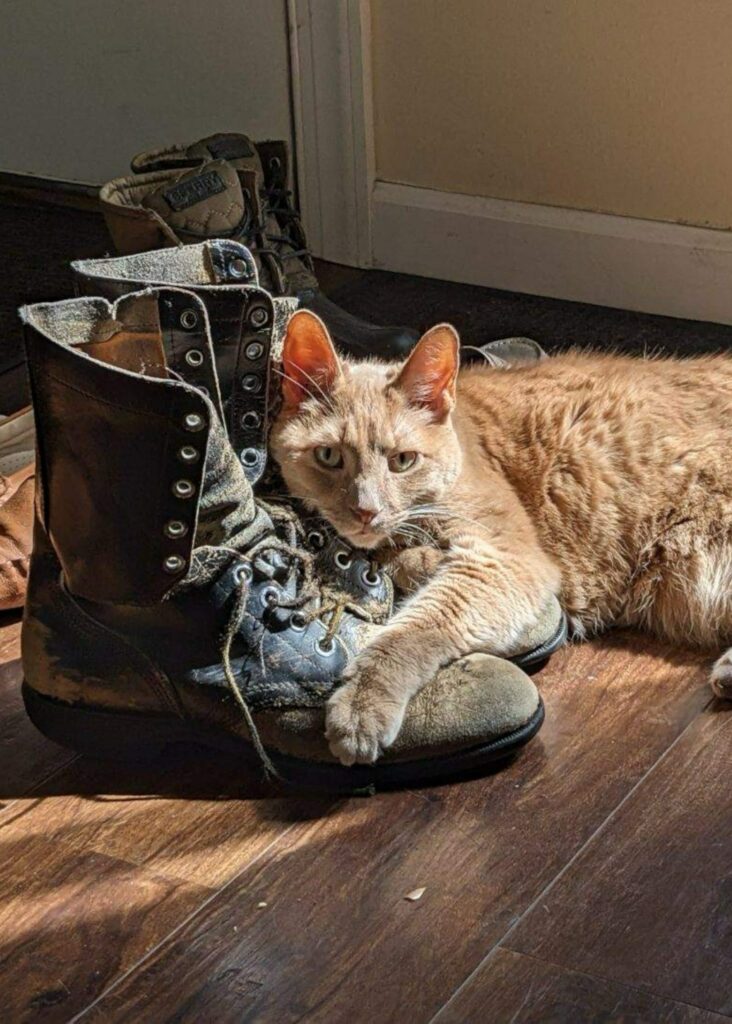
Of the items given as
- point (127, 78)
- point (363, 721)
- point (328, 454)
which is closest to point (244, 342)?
point (328, 454)

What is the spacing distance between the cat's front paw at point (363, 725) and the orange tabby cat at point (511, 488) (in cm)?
7

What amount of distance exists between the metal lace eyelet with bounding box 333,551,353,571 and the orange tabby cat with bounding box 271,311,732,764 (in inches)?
1.1

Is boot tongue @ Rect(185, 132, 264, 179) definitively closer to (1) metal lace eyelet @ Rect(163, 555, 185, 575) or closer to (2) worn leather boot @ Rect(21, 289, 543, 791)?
(2) worn leather boot @ Rect(21, 289, 543, 791)

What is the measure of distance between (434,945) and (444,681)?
1.26 ft

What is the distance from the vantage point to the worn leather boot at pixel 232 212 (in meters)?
2.28

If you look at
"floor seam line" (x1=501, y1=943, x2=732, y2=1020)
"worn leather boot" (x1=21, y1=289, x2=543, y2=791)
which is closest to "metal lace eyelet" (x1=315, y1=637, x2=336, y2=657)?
"worn leather boot" (x1=21, y1=289, x2=543, y2=791)

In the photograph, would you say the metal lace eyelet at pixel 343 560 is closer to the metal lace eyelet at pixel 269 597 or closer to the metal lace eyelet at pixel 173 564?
the metal lace eyelet at pixel 269 597

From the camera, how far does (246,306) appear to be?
1.65 metres

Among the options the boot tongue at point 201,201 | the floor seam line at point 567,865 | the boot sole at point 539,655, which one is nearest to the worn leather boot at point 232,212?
the boot tongue at point 201,201

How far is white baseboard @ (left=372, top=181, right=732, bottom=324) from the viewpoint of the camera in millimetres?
2873

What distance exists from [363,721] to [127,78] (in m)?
2.33

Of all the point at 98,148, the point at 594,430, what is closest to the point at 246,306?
the point at 594,430

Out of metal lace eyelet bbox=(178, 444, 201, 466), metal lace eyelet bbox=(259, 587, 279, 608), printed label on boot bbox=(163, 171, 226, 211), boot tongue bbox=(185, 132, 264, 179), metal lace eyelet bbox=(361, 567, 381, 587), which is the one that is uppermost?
boot tongue bbox=(185, 132, 264, 179)

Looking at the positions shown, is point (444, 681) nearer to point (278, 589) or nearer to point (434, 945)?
point (278, 589)
